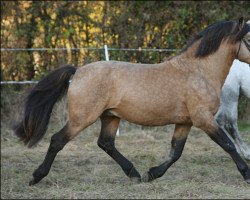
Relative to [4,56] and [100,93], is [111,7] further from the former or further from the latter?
[100,93]

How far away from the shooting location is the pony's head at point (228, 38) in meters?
5.89

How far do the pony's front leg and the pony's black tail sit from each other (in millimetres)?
1263

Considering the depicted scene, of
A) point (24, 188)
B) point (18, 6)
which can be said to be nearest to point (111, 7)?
point (18, 6)

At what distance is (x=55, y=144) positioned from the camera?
19.6ft

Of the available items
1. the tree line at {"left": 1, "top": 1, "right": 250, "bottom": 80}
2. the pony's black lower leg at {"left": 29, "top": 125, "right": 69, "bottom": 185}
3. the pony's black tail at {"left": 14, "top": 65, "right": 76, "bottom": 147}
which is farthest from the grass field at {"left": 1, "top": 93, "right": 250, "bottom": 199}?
the tree line at {"left": 1, "top": 1, "right": 250, "bottom": 80}

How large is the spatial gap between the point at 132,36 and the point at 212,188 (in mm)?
6122

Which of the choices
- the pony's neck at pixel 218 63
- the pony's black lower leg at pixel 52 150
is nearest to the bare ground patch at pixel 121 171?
the pony's black lower leg at pixel 52 150

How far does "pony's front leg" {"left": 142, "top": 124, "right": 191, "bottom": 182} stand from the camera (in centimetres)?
607

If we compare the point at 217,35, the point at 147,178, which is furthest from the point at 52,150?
the point at 217,35

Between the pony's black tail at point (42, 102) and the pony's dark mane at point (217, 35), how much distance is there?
4.71 feet

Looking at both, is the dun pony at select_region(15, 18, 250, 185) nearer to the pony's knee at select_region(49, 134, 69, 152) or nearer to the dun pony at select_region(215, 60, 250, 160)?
the pony's knee at select_region(49, 134, 69, 152)

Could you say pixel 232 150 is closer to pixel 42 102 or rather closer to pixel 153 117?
pixel 153 117

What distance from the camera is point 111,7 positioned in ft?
37.6

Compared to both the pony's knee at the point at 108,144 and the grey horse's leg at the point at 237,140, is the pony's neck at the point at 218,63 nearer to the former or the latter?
the pony's knee at the point at 108,144
